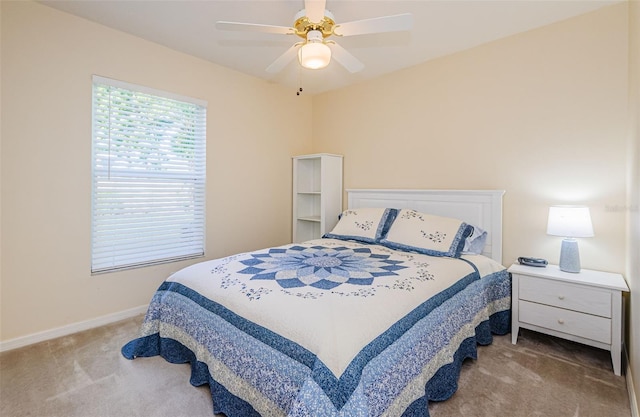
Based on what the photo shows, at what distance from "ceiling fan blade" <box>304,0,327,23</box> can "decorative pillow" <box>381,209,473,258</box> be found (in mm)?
1788

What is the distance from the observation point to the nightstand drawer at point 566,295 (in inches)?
76.0

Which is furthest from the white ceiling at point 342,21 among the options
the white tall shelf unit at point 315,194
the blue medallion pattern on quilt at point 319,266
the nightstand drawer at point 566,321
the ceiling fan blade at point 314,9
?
the nightstand drawer at point 566,321

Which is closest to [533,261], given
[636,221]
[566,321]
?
[566,321]

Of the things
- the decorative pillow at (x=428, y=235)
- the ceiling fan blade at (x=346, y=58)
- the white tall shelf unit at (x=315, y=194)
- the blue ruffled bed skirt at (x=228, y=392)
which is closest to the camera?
the blue ruffled bed skirt at (x=228, y=392)

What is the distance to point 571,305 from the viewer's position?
2037mm

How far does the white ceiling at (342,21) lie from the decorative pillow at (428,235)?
157cm

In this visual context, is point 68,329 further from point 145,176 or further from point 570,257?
point 570,257

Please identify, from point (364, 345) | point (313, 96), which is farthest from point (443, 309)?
point (313, 96)

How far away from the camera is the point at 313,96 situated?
4.27m

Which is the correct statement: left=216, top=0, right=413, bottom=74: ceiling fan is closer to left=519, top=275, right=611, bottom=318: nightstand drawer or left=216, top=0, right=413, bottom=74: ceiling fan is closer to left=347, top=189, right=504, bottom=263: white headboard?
left=347, top=189, right=504, bottom=263: white headboard

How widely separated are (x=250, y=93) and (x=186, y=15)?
1252 millimetres

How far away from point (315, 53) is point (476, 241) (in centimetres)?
205

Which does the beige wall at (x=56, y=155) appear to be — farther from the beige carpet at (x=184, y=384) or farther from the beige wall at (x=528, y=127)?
the beige wall at (x=528, y=127)

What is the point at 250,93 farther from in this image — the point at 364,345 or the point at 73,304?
the point at 364,345
